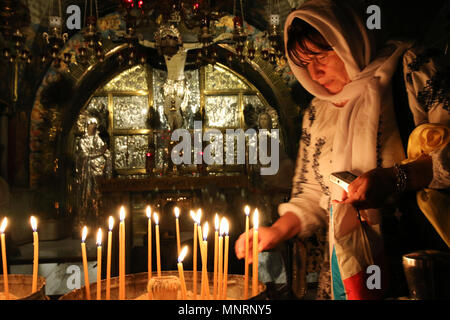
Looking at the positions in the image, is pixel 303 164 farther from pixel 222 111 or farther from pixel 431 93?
pixel 222 111

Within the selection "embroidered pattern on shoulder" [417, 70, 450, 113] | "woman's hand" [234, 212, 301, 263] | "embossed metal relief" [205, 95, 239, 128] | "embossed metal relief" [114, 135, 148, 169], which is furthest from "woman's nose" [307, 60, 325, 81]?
"embossed metal relief" [114, 135, 148, 169]

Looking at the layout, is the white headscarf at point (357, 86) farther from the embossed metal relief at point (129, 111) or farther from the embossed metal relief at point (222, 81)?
the embossed metal relief at point (129, 111)

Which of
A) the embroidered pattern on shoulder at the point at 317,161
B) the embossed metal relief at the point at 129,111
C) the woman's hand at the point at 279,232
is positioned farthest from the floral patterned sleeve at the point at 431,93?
the embossed metal relief at the point at 129,111

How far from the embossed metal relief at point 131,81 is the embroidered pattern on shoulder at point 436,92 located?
299 centimetres

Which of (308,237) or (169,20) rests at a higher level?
(169,20)

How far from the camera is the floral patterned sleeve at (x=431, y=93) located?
1.02m

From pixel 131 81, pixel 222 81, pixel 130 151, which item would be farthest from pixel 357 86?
pixel 131 81

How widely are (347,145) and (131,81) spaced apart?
9.39 ft

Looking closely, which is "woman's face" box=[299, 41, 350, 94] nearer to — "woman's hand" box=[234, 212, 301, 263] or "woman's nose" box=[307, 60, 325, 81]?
"woman's nose" box=[307, 60, 325, 81]

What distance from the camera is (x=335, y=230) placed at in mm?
1162

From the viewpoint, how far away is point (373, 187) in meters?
1.02
